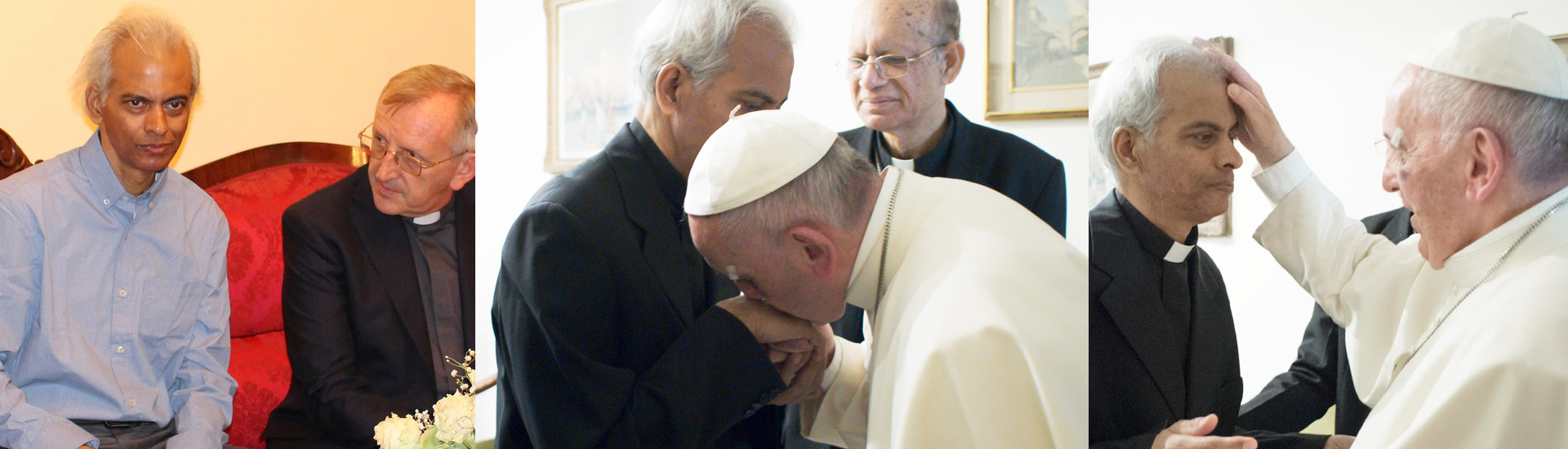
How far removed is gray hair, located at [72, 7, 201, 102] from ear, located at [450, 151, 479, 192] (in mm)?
699

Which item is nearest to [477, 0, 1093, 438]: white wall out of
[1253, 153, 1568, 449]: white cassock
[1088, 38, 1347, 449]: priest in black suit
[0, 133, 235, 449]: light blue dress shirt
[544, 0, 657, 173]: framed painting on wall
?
[544, 0, 657, 173]: framed painting on wall

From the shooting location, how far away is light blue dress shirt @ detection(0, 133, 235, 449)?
209cm

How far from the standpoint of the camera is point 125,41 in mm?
2262

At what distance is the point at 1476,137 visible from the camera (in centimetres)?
127

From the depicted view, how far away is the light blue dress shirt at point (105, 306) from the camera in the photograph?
6.85 ft

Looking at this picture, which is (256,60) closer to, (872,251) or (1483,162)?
(872,251)

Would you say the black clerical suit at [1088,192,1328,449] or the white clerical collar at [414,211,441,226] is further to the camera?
the white clerical collar at [414,211,441,226]

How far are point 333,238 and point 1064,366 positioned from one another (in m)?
1.81

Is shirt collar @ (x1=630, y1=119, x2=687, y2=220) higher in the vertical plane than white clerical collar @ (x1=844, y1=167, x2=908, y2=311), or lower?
higher

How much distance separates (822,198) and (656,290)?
352 mm

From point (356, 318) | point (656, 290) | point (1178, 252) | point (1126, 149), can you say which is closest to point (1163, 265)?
point (1178, 252)

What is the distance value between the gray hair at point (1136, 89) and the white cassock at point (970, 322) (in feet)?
0.72

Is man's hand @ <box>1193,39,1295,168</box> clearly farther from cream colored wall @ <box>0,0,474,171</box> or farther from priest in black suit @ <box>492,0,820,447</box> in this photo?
cream colored wall @ <box>0,0,474,171</box>

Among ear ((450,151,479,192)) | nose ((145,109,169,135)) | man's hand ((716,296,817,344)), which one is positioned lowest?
man's hand ((716,296,817,344))
